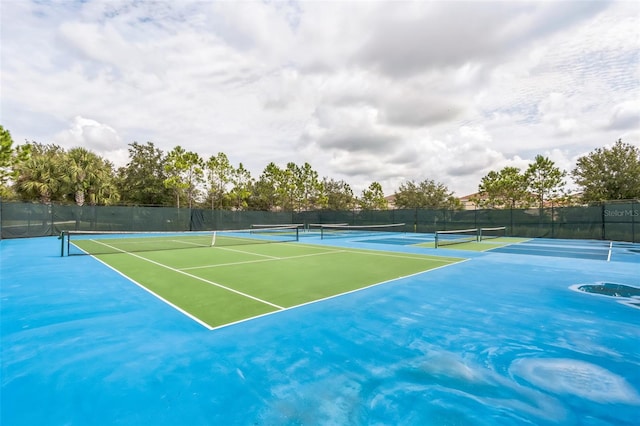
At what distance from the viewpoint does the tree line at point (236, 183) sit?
24.4m

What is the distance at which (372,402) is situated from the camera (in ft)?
8.39

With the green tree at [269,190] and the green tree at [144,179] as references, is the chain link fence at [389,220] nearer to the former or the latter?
the green tree at [269,190]

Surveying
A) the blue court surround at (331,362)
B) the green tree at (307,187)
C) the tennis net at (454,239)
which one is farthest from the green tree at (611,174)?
the blue court surround at (331,362)

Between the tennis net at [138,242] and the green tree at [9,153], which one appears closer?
the tennis net at [138,242]

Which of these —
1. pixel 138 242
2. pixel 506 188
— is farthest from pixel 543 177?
pixel 138 242

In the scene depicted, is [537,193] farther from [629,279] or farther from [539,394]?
[539,394]

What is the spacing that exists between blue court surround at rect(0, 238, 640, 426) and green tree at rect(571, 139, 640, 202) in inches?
1344

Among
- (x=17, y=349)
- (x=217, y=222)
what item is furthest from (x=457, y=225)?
(x=17, y=349)

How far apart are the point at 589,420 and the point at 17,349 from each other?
A: 18.9 ft

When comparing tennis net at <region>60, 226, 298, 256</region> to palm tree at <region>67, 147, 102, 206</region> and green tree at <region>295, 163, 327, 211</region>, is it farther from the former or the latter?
green tree at <region>295, 163, 327, 211</region>

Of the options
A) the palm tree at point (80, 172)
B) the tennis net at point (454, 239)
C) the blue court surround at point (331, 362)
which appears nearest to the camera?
the blue court surround at point (331, 362)

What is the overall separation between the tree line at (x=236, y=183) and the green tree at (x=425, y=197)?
147mm

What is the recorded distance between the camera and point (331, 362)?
3223 millimetres

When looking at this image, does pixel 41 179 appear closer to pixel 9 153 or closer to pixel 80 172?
pixel 80 172
